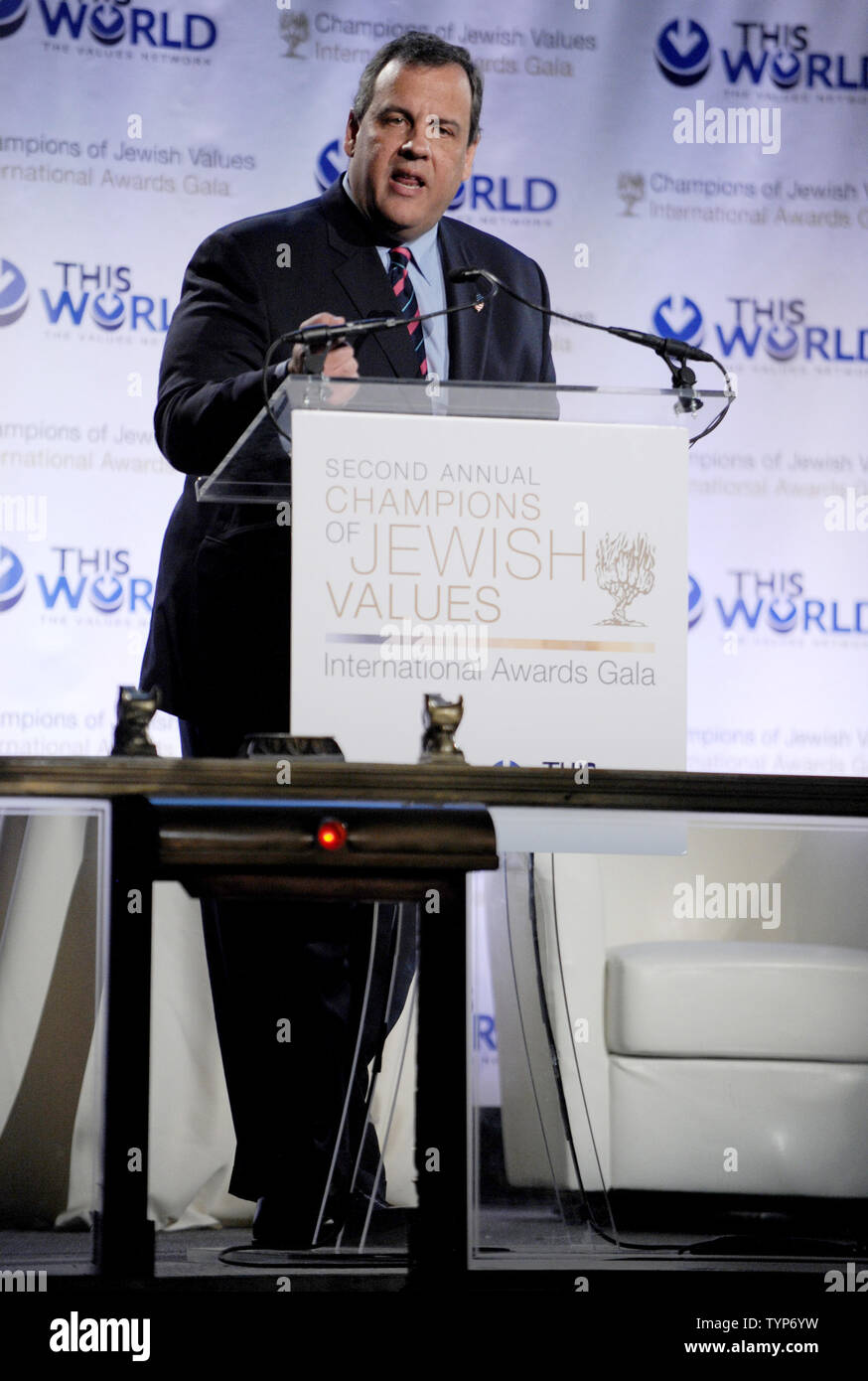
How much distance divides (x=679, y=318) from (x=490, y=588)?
2.07 m

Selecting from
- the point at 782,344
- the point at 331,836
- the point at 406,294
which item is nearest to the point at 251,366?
the point at 406,294

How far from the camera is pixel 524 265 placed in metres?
2.59

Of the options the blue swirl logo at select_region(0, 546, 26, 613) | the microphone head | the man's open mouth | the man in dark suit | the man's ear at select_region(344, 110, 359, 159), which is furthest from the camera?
the blue swirl logo at select_region(0, 546, 26, 613)

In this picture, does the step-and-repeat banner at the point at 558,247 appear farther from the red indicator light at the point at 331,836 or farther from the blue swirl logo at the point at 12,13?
the red indicator light at the point at 331,836

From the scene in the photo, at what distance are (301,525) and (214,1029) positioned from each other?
1.98ft

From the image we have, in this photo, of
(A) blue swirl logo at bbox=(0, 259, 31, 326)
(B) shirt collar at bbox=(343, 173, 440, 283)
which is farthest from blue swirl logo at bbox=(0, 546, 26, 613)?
(B) shirt collar at bbox=(343, 173, 440, 283)

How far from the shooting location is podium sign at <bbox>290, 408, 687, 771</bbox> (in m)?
1.62

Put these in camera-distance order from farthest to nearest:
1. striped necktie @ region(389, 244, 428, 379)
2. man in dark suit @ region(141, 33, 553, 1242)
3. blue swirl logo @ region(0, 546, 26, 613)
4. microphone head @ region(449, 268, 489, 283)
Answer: blue swirl logo @ region(0, 546, 26, 613) → striped necktie @ region(389, 244, 428, 379) → man in dark suit @ region(141, 33, 553, 1242) → microphone head @ region(449, 268, 489, 283)

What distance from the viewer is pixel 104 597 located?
3354 millimetres

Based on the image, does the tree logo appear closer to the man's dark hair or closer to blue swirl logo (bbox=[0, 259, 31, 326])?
the man's dark hair

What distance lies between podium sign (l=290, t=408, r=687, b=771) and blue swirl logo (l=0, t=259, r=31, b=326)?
194 cm

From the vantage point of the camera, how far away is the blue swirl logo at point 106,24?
3.42 meters
